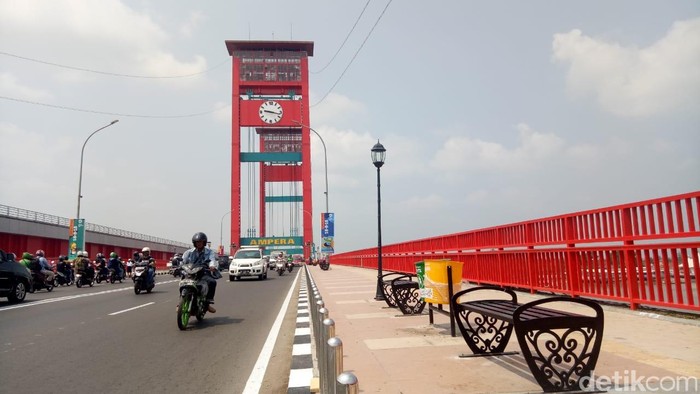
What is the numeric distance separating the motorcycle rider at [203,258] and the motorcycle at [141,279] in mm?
7078

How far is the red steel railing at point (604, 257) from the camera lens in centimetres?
575

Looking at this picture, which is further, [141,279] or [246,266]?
[246,266]

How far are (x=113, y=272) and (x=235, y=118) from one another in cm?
4194

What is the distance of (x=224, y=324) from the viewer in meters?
7.96

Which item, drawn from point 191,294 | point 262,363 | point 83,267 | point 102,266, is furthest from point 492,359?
point 102,266

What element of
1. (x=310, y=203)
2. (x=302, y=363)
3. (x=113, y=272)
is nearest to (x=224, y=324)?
(x=302, y=363)

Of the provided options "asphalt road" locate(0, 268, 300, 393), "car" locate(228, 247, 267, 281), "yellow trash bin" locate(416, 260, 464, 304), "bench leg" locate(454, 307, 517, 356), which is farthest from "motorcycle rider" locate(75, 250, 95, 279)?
"bench leg" locate(454, 307, 517, 356)

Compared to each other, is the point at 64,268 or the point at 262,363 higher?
the point at 64,268

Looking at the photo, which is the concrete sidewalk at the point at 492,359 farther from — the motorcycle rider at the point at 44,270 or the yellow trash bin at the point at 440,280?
the motorcycle rider at the point at 44,270

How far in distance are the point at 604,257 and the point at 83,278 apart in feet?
67.5

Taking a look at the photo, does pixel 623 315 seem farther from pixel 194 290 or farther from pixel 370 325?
pixel 194 290

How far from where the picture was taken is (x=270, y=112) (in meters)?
62.7

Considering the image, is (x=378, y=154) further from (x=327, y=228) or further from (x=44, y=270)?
(x=327, y=228)

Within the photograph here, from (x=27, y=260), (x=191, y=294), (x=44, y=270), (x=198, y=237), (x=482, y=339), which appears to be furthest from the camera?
(x=44, y=270)
